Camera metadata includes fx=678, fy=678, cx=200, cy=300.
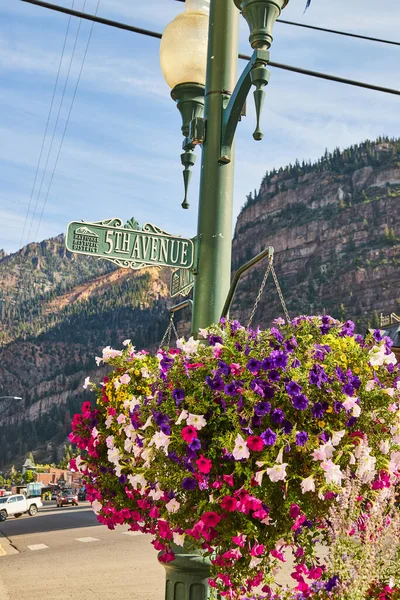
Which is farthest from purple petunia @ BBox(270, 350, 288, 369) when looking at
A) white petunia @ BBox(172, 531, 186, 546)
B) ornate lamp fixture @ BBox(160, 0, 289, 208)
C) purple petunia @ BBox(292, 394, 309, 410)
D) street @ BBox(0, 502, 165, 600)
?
street @ BBox(0, 502, 165, 600)

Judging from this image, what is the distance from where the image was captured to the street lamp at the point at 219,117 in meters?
3.65

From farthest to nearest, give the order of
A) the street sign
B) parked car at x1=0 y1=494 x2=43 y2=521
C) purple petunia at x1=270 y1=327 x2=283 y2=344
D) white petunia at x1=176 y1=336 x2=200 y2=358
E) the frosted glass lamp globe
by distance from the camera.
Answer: parked car at x1=0 y1=494 x2=43 y2=521
the frosted glass lamp globe
the street sign
white petunia at x1=176 y1=336 x2=200 y2=358
purple petunia at x1=270 y1=327 x2=283 y2=344

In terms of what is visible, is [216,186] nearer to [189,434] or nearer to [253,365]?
[253,365]

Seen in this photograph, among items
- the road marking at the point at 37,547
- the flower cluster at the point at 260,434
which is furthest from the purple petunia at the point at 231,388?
the road marking at the point at 37,547

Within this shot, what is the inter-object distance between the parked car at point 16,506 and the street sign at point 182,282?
35504 mm

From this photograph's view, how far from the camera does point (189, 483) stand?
2.69m

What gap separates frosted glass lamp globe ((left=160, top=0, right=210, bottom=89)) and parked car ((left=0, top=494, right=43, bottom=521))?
117 ft

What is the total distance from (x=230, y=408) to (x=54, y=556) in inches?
614

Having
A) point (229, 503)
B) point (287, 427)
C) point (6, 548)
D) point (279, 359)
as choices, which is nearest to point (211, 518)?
point (229, 503)

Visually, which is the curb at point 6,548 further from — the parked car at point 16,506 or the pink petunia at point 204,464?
the pink petunia at point 204,464

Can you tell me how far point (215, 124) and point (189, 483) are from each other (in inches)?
87.2

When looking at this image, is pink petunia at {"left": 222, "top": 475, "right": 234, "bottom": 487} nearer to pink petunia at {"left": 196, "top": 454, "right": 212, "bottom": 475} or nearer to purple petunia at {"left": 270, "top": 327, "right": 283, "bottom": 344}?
pink petunia at {"left": 196, "top": 454, "right": 212, "bottom": 475}

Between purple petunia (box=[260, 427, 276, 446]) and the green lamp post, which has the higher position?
the green lamp post

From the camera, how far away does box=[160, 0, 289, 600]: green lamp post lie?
352 cm
